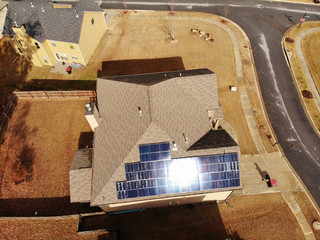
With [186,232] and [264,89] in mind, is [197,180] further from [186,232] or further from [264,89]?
[264,89]

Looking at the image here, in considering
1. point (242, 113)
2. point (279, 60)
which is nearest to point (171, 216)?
point (242, 113)

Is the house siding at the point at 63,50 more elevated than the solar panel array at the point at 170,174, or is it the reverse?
the house siding at the point at 63,50

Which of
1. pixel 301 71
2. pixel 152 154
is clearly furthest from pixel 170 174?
pixel 301 71

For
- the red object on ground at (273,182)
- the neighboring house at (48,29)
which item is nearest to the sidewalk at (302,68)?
the red object on ground at (273,182)

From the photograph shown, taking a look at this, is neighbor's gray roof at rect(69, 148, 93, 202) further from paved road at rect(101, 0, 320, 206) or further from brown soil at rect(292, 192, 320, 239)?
paved road at rect(101, 0, 320, 206)

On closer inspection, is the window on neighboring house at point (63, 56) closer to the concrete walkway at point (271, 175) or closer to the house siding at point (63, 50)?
the house siding at point (63, 50)

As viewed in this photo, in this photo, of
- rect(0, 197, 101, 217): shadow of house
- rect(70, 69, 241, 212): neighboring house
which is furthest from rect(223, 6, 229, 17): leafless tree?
rect(0, 197, 101, 217): shadow of house
